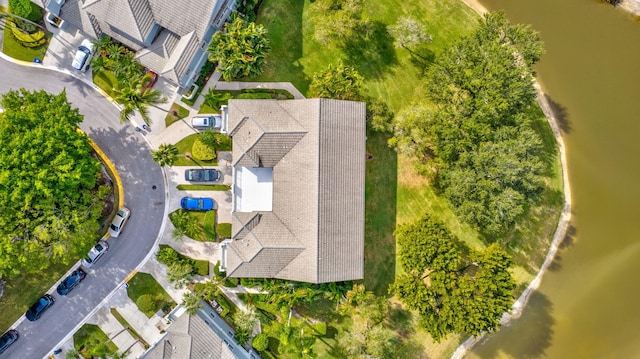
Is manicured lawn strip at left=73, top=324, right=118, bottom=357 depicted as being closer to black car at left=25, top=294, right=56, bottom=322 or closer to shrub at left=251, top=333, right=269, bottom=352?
black car at left=25, top=294, right=56, bottom=322

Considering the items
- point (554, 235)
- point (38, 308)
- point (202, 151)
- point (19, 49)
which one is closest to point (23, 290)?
point (38, 308)

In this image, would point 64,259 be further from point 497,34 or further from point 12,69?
point 497,34

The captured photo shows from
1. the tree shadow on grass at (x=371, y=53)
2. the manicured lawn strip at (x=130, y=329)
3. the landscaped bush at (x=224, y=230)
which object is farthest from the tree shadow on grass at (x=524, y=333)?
the manicured lawn strip at (x=130, y=329)

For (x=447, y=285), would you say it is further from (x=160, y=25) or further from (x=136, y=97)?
(x=160, y=25)

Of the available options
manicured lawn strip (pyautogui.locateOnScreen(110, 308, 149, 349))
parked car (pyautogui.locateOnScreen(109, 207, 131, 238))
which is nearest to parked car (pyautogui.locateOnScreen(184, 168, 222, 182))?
parked car (pyautogui.locateOnScreen(109, 207, 131, 238))

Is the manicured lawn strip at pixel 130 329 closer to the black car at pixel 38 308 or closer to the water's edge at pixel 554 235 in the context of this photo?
the black car at pixel 38 308
